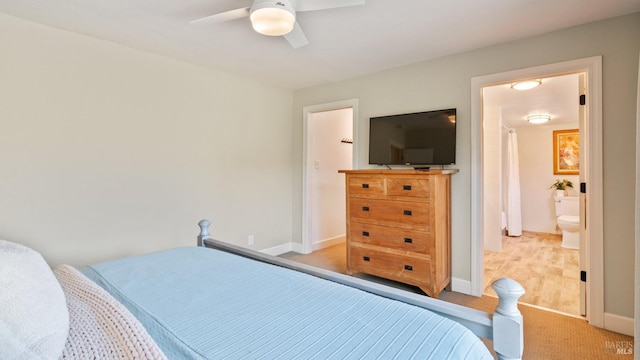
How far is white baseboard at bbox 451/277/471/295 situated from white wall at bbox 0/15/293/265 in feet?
7.67

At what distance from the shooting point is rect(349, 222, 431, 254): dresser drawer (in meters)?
2.74

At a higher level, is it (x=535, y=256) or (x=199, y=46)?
(x=199, y=46)

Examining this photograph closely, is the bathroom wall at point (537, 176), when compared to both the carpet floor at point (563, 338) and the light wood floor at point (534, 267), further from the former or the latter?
the carpet floor at point (563, 338)

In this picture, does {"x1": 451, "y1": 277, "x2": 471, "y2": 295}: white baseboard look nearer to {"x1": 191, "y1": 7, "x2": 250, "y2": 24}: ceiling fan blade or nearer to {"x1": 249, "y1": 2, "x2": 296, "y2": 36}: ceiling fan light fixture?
{"x1": 249, "y1": 2, "x2": 296, "y2": 36}: ceiling fan light fixture

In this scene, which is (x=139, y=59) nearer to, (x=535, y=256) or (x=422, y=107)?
(x=422, y=107)

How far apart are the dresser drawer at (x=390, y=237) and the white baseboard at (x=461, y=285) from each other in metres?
0.58

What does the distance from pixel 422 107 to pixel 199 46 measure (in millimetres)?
2272

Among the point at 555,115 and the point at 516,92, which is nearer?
the point at 516,92

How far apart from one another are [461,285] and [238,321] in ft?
8.49

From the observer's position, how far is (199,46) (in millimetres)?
2773

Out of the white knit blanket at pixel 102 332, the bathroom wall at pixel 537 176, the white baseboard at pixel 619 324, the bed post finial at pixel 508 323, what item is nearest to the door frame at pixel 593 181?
the white baseboard at pixel 619 324

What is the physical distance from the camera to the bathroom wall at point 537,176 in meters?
5.62

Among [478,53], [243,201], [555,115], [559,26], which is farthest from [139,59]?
[555,115]

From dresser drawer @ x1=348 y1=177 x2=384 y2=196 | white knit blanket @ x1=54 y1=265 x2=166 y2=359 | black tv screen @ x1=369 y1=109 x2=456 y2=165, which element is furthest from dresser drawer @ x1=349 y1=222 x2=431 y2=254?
white knit blanket @ x1=54 y1=265 x2=166 y2=359
